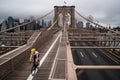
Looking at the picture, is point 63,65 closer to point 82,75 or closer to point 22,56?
point 22,56

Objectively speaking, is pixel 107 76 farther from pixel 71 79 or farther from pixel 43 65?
pixel 71 79

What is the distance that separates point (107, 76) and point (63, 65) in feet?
72.4

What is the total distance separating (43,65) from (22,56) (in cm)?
234

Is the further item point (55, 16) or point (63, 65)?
point (55, 16)

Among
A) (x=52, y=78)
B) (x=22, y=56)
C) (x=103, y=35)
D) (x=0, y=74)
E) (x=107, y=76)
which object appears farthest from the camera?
(x=103, y=35)

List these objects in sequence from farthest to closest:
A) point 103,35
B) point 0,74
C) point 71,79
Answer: point 103,35 < point 0,74 < point 71,79

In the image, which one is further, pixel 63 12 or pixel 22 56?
pixel 63 12

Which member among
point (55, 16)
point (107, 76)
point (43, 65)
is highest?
point (55, 16)

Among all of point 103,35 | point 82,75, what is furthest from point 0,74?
point 103,35

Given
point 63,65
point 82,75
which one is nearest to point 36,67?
point 63,65

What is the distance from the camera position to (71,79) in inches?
491

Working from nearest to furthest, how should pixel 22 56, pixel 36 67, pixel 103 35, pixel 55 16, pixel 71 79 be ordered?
pixel 71 79 → pixel 36 67 → pixel 22 56 → pixel 103 35 → pixel 55 16

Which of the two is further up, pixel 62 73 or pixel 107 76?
pixel 62 73

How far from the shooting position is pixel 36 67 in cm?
1845
